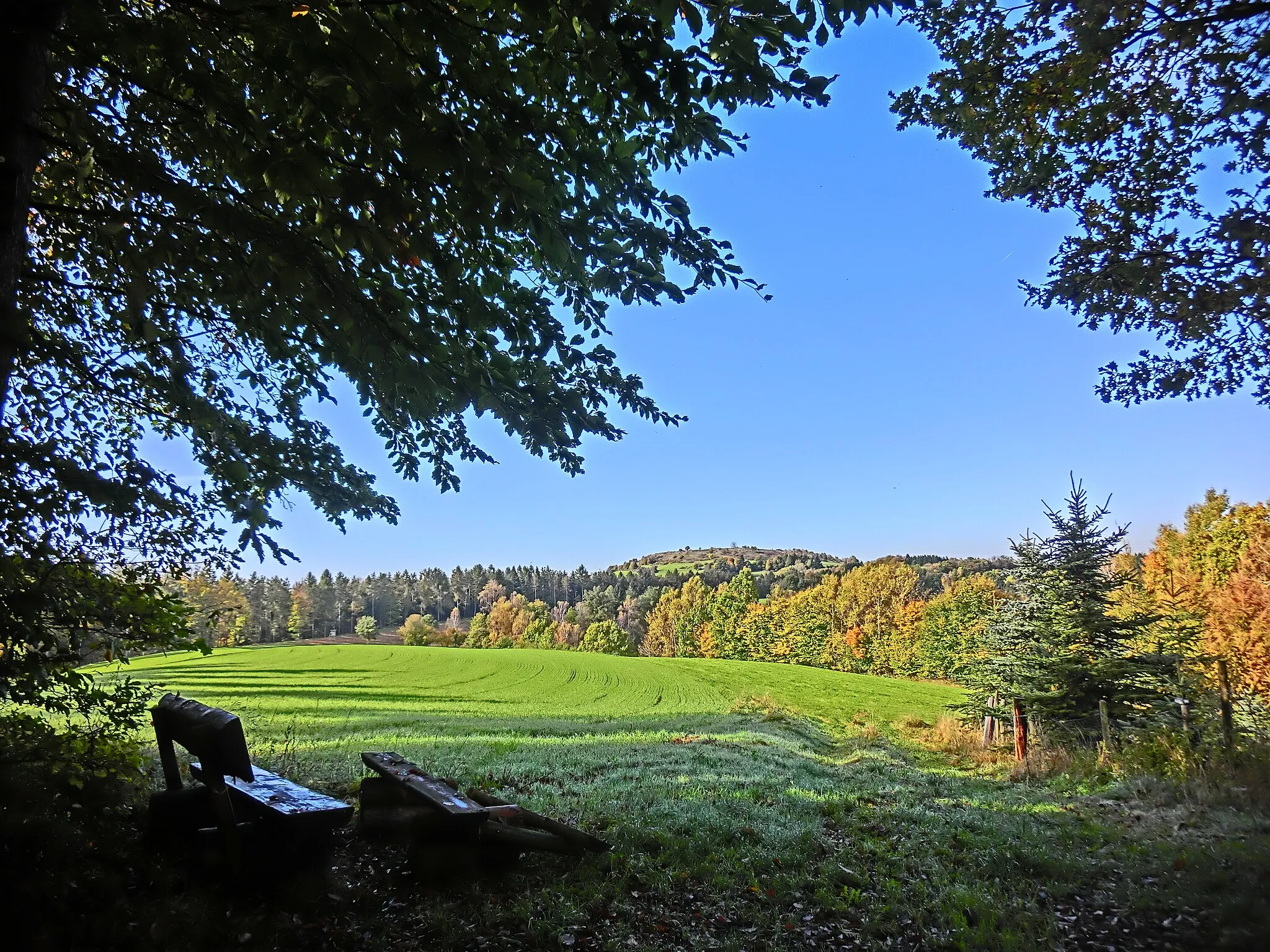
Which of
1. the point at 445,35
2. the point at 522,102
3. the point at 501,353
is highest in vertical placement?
the point at 522,102

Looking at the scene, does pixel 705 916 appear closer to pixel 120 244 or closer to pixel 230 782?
pixel 230 782

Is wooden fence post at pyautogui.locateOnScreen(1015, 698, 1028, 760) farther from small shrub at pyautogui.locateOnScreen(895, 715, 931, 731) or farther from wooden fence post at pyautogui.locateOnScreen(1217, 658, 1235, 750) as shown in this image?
small shrub at pyautogui.locateOnScreen(895, 715, 931, 731)

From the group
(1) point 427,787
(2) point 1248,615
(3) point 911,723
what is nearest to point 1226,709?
(1) point 427,787

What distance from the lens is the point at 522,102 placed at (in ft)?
13.5

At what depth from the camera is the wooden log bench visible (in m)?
5.12

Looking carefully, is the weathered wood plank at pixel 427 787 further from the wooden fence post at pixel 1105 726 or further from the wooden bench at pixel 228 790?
the wooden fence post at pixel 1105 726

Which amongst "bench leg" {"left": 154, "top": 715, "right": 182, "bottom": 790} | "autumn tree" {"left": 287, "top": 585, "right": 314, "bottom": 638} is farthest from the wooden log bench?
"autumn tree" {"left": 287, "top": 585, "right": 314, "bottom": 638}

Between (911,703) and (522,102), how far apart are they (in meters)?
38.8

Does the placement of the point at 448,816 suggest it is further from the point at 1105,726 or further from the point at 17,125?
the point at 1105,726

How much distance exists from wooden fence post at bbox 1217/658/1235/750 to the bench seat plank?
1290 centimetres

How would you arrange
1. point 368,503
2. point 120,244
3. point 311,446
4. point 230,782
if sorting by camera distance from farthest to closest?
point 368,503, point 311,446, point 230,782, point 120,244

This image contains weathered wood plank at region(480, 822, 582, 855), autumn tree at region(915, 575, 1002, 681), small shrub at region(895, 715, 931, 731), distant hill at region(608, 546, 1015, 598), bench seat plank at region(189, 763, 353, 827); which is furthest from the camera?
distant hill at region(608, 546, 1015, 598)

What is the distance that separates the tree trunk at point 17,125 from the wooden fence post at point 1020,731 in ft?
58.7

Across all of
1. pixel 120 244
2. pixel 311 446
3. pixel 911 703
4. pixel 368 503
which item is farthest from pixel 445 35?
pixel 911 703
